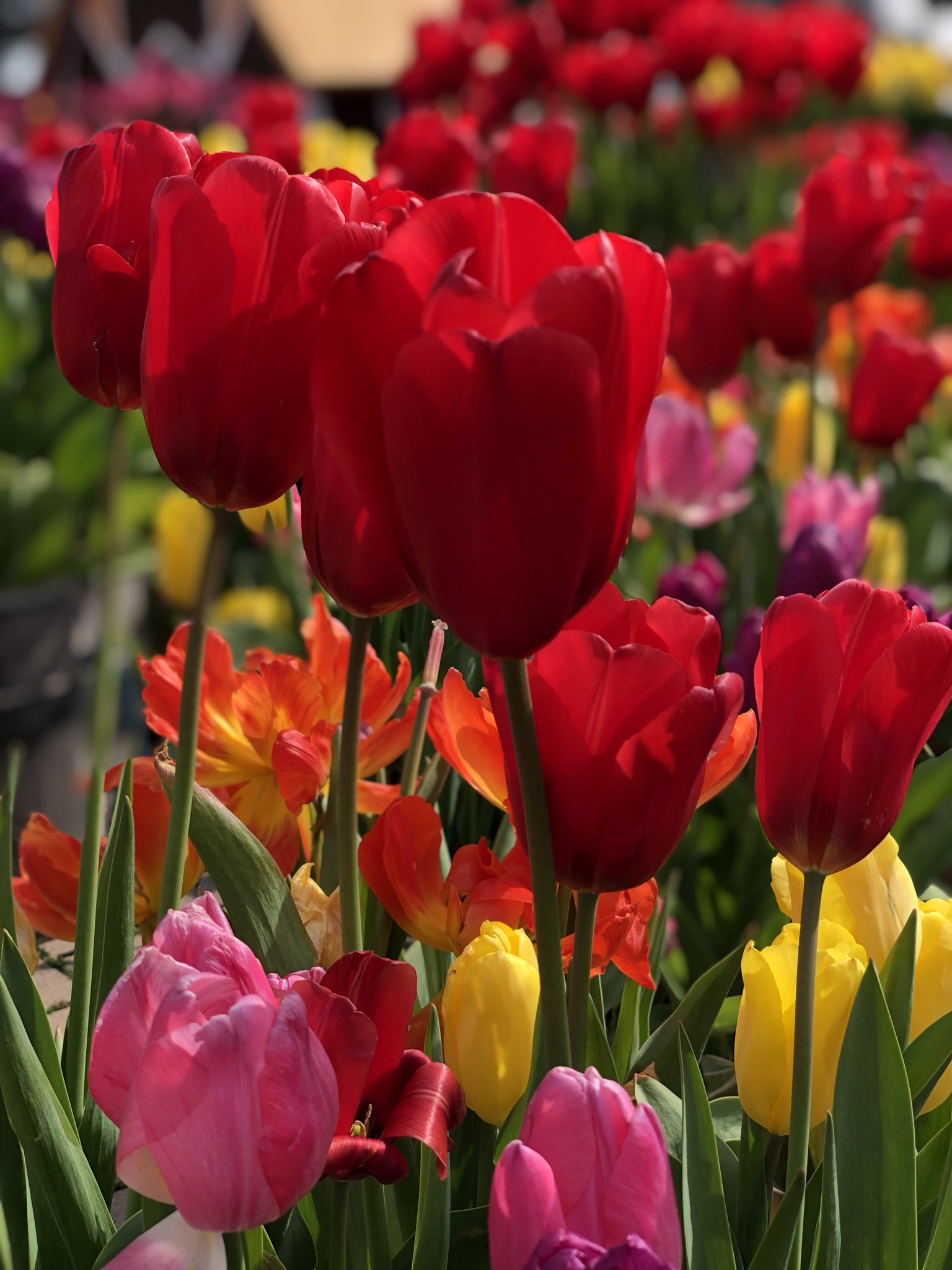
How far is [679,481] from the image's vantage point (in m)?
1.25

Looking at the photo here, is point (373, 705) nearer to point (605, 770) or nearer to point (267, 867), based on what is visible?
point (267, 867)

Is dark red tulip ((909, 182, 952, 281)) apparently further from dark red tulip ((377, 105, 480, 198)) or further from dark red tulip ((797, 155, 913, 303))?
dark red tulip ((377, 105, 480, 198))

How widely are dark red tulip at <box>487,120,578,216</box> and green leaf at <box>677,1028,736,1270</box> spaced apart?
1.24 m

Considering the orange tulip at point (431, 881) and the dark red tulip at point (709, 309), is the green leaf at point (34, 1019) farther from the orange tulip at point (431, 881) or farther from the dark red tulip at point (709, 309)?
the dark red tulip at point (709, 309)

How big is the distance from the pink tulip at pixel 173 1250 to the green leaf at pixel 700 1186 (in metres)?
0.13

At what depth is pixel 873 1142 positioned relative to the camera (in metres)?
0.42

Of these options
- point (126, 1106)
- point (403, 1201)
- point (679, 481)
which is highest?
point (126, 1106)

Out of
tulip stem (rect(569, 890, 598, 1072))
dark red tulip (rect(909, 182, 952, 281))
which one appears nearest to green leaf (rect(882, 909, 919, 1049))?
tulip stem (rect(569, 890, 598, 1072))

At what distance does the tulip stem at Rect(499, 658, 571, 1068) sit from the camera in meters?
0.33

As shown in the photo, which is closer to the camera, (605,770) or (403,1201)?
(605,770)

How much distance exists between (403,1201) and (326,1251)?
43 millimetres

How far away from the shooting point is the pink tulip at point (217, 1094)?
316 mm

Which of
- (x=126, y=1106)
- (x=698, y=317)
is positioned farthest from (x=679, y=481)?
(x=126, y=1106)

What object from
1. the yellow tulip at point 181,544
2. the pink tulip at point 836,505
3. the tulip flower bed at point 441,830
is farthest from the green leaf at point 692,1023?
the yellow tulip at point 181,544
